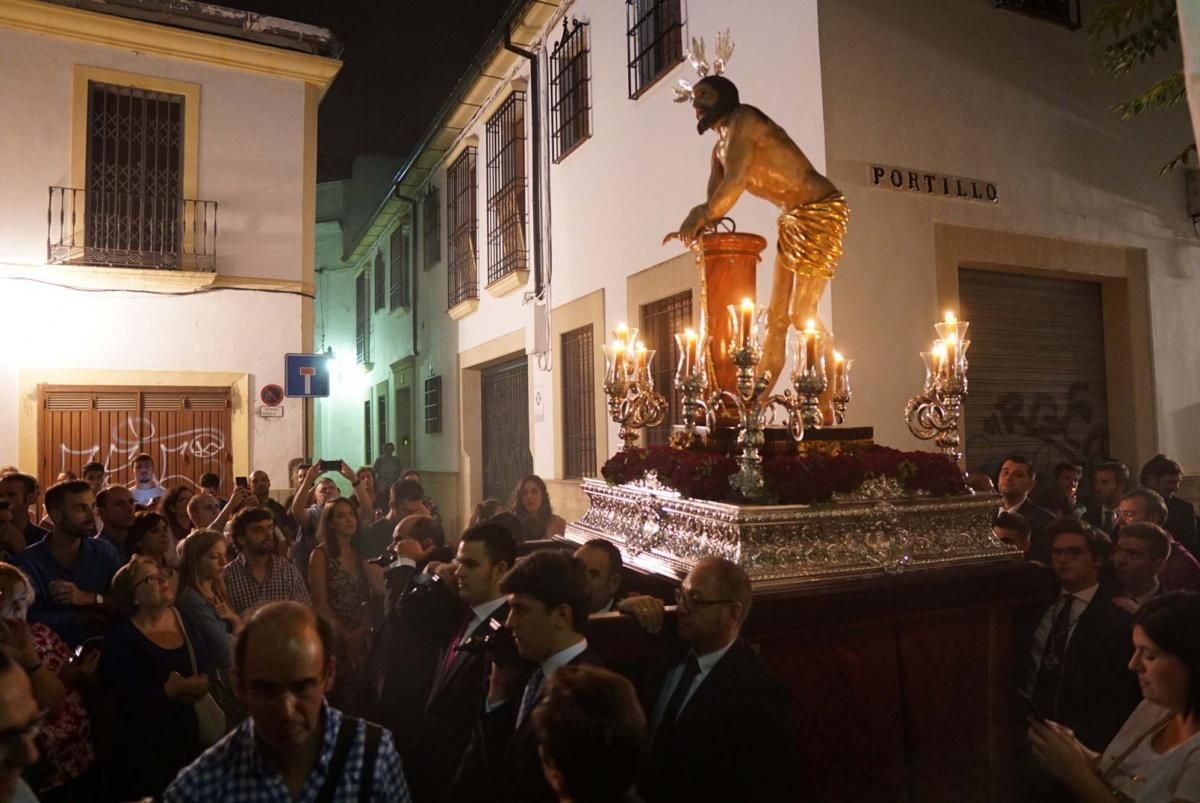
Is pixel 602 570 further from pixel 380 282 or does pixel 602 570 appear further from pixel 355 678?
pixel 380 282

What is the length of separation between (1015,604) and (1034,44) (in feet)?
16.1

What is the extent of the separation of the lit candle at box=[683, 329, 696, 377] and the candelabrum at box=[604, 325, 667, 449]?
0.44m

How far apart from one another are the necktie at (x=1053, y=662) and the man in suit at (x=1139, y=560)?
1.26 feet

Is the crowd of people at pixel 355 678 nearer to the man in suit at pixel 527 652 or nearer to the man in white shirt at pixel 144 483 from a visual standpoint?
the man in suit at pixel 527 652

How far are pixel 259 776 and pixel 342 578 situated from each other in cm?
295

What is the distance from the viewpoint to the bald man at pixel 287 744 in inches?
72.9

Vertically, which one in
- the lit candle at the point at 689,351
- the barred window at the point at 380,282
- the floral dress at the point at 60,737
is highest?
the barred window at the point at 380,282

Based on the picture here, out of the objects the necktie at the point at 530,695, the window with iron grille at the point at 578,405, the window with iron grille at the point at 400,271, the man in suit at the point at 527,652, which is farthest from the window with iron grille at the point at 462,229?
the necktie at the point at 530,695

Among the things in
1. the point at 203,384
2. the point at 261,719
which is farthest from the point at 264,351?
the point at 261,719

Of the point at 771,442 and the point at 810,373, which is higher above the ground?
the point at 810,373

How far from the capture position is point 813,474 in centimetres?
352

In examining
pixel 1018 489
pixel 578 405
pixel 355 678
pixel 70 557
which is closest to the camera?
pixel 355 678

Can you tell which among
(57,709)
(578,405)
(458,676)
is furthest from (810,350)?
(578,405)

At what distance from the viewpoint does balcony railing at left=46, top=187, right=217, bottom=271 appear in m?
10.2
